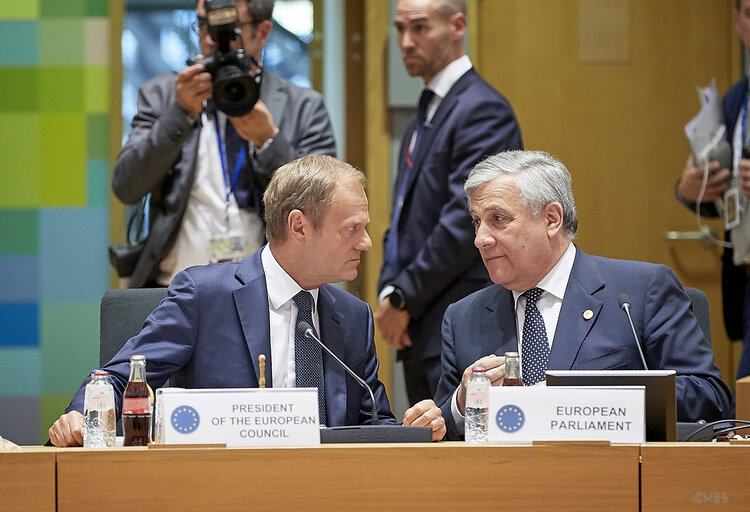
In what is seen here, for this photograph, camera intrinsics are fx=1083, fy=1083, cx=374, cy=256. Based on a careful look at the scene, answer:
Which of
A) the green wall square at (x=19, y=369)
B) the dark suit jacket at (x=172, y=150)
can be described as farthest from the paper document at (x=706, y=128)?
the green wall square at (x=19, y=369)

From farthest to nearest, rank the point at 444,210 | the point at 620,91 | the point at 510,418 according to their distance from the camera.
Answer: the point at 620,91
the point at 444,210
the point at 510,418

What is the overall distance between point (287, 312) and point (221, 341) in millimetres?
177

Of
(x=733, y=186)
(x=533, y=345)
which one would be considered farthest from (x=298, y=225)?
(x=733, y=186)

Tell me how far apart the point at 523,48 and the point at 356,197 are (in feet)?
8.50

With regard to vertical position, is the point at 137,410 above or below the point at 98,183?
below

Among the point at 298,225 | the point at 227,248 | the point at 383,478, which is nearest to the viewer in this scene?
the point at 383,478

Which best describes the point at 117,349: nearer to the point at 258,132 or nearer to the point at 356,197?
the point at 356,197

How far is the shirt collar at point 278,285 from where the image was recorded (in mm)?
2590

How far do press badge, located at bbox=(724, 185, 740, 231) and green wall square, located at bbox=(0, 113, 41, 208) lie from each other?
289 centimetres

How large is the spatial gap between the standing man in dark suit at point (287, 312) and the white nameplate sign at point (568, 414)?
2.35 ft

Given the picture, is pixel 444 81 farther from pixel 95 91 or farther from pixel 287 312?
pixel 95 91

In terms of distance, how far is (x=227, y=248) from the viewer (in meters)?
3.50

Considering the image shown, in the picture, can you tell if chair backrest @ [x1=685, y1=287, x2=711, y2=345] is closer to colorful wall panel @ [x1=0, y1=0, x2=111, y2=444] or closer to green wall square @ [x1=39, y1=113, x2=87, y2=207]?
colorful wall panel @ [x1=0, y1=0, x2=111, y2=444]

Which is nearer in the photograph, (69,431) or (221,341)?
(69,431)
